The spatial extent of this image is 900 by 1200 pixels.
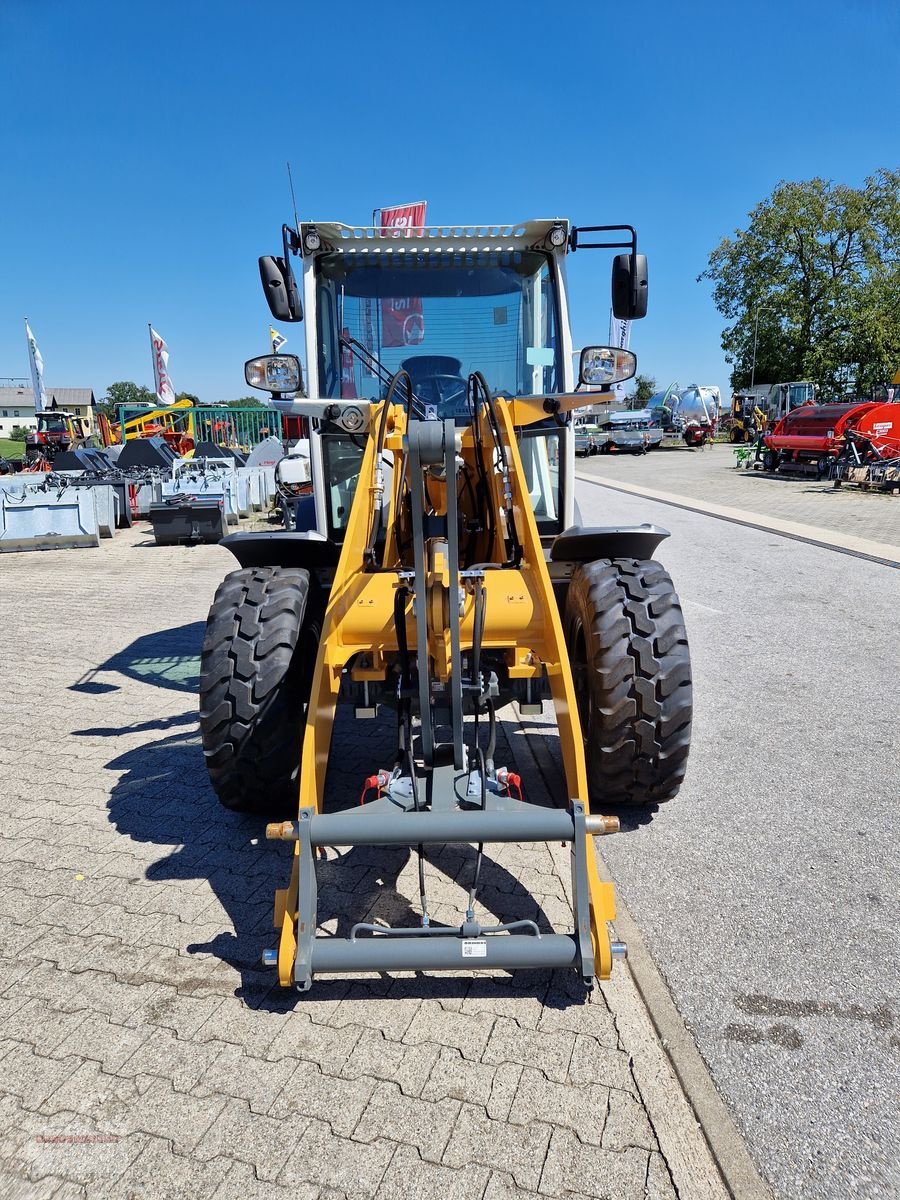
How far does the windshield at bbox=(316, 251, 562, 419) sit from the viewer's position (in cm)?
459

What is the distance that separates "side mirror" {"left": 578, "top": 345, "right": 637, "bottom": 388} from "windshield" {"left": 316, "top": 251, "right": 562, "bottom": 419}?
0.40 meters

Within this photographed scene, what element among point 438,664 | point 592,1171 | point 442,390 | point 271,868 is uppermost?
point 442,390

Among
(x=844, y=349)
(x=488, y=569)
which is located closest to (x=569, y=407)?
(x=488, y=569)

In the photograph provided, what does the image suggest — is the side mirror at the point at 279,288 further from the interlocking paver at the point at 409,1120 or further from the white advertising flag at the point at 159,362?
the white advertising flag at the point at 159,362

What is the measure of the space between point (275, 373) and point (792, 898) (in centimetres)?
340

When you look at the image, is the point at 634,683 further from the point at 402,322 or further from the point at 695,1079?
the point at 402,322

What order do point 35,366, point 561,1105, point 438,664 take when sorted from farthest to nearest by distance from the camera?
point 35,366, point 438,664, point 561,1105

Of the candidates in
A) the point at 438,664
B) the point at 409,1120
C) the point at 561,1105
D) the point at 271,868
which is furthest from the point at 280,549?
the point at 561,1105

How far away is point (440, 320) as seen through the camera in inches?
182

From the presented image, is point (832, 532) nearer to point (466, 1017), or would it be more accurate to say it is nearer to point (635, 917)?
point (635, 917)

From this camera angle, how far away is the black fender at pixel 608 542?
12.2 feet

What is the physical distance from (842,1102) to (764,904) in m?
0.96

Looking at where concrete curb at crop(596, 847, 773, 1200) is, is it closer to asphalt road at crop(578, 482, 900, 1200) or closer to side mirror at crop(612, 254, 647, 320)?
asphalt road at crop(578, 482, 900, 1200)

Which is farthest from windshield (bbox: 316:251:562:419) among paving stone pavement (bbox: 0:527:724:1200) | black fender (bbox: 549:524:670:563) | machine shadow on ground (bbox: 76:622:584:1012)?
paving stone pavement (bbox: 0:527:724:1200)
